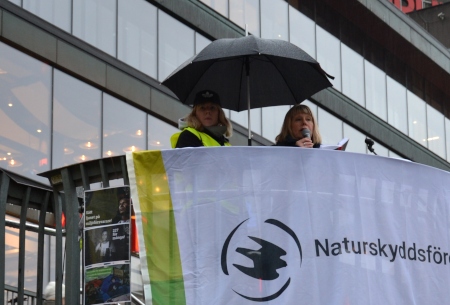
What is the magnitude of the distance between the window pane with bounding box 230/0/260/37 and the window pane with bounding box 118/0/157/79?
336 cm

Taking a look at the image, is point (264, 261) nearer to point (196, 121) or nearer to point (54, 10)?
point (196, 121)

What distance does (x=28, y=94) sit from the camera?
71.5 ft

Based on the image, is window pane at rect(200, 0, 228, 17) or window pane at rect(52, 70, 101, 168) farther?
window pane at rect(200, 0, 228, 17)

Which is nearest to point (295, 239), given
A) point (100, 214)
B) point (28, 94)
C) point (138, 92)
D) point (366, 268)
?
point (366, 268)

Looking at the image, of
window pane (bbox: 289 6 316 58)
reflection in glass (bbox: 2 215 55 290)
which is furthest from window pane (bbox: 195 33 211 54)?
reflection in glass (bbox: 2 215 55 290)

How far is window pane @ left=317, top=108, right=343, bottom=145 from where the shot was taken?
104 feet

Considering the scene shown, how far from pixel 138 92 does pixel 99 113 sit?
1.55m

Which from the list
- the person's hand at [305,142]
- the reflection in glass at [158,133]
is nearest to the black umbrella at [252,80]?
the person's hand at [305,142]

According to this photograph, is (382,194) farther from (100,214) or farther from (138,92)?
(138,92)

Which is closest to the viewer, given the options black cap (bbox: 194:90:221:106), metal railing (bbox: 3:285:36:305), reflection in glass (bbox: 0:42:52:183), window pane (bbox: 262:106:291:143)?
black cap (bbox: 194:90:221:106)

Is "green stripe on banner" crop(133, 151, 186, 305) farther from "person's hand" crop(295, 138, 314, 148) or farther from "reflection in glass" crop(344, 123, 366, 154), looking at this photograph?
"reflection in glass" crop(344, 123, 366, 154)

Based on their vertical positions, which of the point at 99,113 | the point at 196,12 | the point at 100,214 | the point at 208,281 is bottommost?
the point at 208,281

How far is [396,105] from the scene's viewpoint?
36469 millimetres

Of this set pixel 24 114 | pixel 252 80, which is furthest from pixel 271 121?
pixel 252 80
